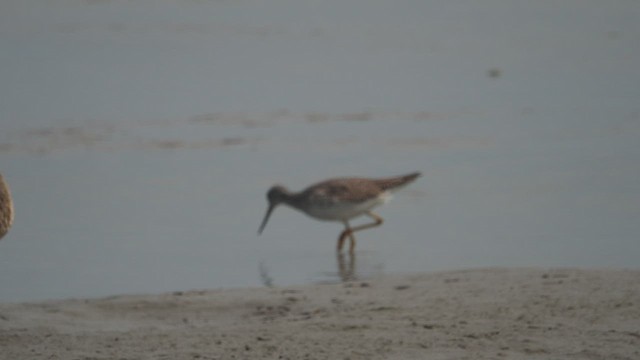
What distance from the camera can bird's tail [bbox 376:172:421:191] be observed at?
36.2ft

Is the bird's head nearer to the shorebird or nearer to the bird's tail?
the shorebird

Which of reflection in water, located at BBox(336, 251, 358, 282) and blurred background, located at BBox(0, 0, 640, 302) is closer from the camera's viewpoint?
reflection in water, located at BBox(336, 251, 358, 282)

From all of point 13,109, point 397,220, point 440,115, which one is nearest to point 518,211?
point 397,220

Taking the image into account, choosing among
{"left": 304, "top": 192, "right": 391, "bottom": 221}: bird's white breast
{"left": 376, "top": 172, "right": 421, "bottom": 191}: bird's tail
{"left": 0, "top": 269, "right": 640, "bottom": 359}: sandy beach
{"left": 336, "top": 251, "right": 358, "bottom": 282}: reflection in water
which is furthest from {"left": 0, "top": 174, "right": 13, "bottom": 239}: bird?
{"left": 376, "top": 172, "right": 421, "bottom": 191}: bird's tail

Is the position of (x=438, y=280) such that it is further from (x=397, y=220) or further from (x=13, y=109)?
(x=13, y=109)

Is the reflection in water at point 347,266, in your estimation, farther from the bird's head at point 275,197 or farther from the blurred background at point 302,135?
the bird's head at point 275,197

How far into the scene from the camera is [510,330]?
22.1ft

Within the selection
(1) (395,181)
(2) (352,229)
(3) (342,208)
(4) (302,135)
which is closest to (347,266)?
(2) (352,229)

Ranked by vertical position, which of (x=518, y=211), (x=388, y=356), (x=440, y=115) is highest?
(x=440, y=115)

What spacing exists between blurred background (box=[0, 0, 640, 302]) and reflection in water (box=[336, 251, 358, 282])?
25 mm

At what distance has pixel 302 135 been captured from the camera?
1355 cm

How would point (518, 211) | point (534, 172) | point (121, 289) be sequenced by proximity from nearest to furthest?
1. point (121, 289)
2. point (518, 211)
3. point (534, 172)

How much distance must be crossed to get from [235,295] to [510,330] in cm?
187

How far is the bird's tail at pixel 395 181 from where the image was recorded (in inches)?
435
